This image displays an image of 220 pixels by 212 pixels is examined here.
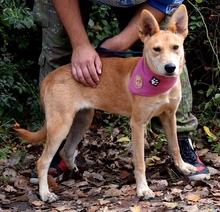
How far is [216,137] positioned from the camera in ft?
18.3

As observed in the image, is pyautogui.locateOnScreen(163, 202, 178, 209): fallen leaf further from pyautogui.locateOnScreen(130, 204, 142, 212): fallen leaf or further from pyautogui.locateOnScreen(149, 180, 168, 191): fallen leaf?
pyautogui.locateOnScreen(149, 180, 168, 191): fallen leaf

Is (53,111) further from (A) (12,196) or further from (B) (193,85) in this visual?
(B) (193,85)

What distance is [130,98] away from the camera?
433 cm

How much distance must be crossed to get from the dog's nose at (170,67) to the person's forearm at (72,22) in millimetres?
870

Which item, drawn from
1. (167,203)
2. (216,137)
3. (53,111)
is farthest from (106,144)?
(167,203)

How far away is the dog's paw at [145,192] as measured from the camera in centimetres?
418

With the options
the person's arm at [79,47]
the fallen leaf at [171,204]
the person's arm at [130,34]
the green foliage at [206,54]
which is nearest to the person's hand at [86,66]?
the person's arm at [79,47]

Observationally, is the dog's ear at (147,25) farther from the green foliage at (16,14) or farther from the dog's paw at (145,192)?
the green foliage at (16,14)

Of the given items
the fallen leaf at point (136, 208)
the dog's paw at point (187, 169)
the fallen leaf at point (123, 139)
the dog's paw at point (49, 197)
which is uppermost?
the fallen leaf at point (136, 208)

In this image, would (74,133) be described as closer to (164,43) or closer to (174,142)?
(174,142)

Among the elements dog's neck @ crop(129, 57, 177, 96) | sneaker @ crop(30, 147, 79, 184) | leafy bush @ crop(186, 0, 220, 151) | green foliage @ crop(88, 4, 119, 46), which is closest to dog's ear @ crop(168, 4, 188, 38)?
dog's neck @ crop(129, 57, 177, 96)

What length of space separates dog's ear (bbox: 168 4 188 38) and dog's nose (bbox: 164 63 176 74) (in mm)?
351

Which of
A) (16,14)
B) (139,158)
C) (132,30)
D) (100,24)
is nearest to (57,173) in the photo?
(139,158)

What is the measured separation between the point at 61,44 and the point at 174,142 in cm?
122
